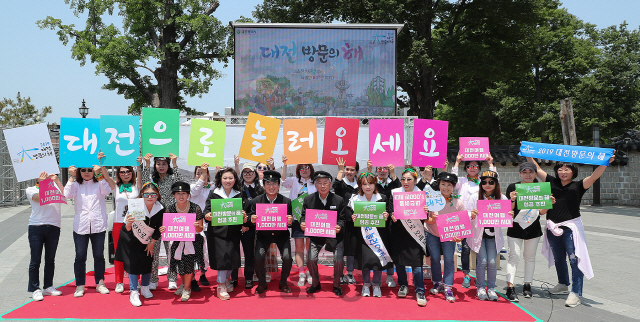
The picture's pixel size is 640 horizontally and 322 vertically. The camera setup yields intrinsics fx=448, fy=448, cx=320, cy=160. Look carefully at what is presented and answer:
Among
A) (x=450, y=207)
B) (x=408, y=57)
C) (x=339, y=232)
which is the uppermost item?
(x=408, y=57)

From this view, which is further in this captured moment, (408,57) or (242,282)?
(408,57)

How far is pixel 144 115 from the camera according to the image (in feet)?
19.9

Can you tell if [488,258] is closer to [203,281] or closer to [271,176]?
[271,176]

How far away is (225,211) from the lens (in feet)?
18.5

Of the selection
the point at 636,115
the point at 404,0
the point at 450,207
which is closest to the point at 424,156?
the point at 450,207

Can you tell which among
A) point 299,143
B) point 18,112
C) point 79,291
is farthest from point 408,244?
point 18,112

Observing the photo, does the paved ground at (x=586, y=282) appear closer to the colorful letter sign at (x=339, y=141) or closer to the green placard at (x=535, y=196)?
the green placard at (x=535, y=196)

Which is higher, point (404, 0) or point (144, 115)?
point (404, 0)

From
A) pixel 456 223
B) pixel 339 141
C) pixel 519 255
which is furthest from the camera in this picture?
pixel 339 141

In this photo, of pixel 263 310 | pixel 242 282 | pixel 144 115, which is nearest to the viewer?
pixel 263 310

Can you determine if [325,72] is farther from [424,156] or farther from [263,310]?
[263,310]

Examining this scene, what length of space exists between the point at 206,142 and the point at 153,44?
1831cm

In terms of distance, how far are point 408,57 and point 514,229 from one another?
46.0ft

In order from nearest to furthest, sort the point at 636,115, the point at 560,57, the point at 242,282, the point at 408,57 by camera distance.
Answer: the point at 242,282 → the point at 408,57 → the point at 636,115 → the point at 560,57
